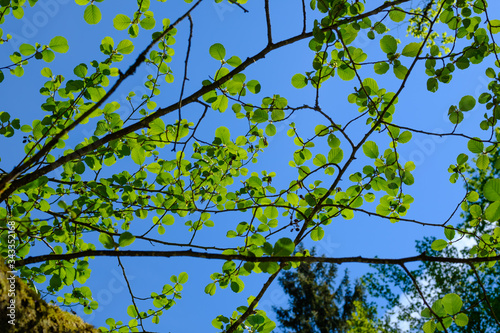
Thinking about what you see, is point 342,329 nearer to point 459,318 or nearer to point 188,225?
point 188,225

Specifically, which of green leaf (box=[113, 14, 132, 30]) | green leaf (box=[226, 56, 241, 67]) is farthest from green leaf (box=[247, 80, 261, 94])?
green leaf (box=[113, 14, 132, 30])

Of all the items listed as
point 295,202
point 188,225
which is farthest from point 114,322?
point 295,202

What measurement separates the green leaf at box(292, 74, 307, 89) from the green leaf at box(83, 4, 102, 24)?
4.16ft

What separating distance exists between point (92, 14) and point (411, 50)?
1.90 meters

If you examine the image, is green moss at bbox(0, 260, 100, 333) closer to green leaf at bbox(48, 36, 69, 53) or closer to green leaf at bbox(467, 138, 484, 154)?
green leaf at bbox(48, 36, 69, 53)

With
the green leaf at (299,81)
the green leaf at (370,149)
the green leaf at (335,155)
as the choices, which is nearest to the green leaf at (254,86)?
the green leaf at (299,81)

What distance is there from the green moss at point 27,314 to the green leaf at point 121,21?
170 cm

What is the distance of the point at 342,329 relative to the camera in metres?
15.1

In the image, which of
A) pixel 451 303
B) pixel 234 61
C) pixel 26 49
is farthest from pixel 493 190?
pixel 26 49

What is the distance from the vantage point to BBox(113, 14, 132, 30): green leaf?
7.84 ft

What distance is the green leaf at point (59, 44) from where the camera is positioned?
2268mm

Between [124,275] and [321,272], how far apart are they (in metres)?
16.1

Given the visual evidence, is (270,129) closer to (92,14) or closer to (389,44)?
(389,44)

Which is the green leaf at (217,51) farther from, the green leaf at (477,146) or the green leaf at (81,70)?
the green leaf at (477,146)
